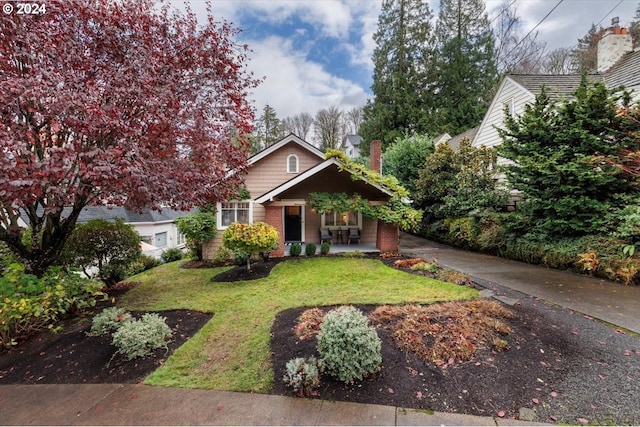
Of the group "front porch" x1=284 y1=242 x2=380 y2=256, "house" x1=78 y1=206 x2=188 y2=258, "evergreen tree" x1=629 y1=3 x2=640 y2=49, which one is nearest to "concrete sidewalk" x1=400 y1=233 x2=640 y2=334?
"front porch" x1=284 y1=242 x2=380 y2=256

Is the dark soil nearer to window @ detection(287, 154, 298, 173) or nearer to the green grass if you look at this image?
the green grass

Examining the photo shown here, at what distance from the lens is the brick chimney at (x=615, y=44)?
525 inches

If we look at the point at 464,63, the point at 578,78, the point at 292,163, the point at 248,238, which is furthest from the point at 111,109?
the point at 464,63

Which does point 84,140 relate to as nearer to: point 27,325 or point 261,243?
point 27,325

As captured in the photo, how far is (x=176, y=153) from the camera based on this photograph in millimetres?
6582

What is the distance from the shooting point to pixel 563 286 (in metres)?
7.03

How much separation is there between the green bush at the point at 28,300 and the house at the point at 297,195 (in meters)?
6.11

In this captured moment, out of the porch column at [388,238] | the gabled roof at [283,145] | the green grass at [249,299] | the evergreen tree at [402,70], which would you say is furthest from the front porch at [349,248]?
the evergreen tree at [402,70]

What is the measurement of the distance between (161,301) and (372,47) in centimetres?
3131

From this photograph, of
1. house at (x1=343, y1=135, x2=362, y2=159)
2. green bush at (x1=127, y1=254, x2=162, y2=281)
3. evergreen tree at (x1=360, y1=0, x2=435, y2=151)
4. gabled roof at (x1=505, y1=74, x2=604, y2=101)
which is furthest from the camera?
house at (x1=343, y1=135, x2=362, y2=159)

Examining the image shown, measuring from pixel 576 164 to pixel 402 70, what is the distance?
24.4 m

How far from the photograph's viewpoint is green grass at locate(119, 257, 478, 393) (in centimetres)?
391

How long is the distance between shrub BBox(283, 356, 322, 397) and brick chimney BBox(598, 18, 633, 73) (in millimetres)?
19117

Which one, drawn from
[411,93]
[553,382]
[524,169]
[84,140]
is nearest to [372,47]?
[411,93]
